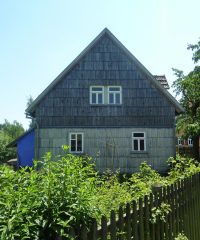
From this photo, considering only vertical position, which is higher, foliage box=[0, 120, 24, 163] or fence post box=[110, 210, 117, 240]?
foliage box=[0, 120, 24, 163]

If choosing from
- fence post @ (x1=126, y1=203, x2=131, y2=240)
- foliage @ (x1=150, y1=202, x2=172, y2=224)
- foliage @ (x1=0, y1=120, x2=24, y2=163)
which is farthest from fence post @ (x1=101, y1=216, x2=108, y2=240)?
foliage @ (x1=0, y1=120, x2=24, y2=163)

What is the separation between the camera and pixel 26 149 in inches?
1084

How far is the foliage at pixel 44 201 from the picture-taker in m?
2.43

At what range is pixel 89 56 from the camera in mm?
24328

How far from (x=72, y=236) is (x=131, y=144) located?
21685 mm

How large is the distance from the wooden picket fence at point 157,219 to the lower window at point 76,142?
17.4 m

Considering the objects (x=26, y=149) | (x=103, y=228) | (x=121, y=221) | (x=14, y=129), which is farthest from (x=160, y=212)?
(x=14, y=129)

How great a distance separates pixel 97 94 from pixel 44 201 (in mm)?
21820

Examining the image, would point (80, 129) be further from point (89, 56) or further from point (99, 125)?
point (89, 56)

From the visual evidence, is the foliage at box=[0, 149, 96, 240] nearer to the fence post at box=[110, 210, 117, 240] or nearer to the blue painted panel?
the fence post at box=[110, 210, 117, 240]

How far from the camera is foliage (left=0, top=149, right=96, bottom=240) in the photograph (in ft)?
7.97

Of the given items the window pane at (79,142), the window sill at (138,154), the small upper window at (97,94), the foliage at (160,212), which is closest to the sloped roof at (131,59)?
the small upper window at (97,94)

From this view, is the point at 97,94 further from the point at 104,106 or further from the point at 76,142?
the point at 76,142

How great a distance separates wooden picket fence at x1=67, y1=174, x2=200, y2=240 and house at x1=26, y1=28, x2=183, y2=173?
17184 mm
